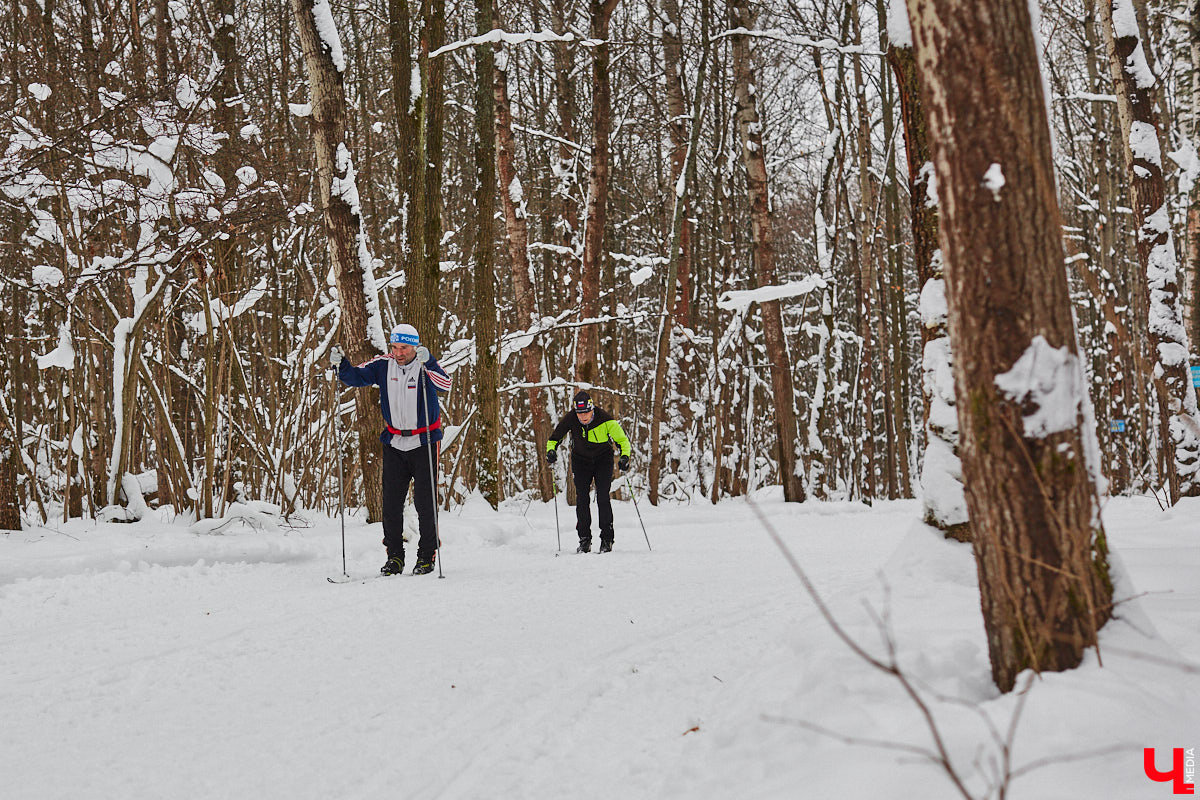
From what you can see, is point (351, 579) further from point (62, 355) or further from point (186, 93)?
point (186, 93)

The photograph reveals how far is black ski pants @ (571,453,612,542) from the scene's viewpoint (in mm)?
9641

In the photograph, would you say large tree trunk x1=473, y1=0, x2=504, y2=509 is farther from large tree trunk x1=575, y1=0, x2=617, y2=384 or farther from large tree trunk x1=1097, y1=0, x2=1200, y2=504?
large tree trunk x1=1097, y1=0, x2=1200, y2=504

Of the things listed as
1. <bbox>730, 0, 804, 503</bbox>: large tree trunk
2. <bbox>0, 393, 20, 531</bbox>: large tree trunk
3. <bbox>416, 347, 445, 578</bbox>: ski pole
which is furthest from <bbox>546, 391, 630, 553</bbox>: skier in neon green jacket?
<bbox>730, 0, 804, 503</bbox>: large tree trunk

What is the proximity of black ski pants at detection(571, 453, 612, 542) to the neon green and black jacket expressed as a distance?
0.07 metres

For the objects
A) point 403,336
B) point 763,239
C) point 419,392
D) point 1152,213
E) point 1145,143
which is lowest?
point 419,392

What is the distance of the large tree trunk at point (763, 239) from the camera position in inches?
564

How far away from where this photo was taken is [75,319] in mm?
11047

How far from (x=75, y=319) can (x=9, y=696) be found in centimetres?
832

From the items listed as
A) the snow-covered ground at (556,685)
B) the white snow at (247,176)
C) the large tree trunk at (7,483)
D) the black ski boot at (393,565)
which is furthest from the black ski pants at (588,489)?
the large tree trunk at (7,483)

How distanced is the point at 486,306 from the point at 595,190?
2.70 meters

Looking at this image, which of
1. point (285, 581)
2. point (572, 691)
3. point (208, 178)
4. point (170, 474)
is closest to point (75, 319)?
point (170, 474)

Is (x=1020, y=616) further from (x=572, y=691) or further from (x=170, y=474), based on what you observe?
(x=170, y=474)

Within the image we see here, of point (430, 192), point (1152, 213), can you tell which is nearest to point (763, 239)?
point (1152, 213)

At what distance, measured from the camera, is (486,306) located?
43.9 feet
